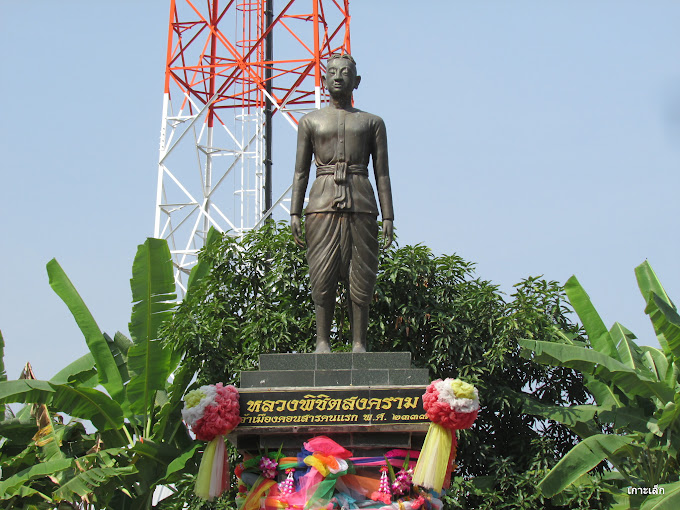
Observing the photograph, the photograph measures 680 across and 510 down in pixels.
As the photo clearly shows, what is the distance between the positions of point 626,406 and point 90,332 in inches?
275

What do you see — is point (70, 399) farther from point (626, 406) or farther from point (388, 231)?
point (626, 406)

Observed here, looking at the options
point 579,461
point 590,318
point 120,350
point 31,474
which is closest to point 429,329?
point 590,318

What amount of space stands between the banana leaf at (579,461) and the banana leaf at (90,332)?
5809 mm

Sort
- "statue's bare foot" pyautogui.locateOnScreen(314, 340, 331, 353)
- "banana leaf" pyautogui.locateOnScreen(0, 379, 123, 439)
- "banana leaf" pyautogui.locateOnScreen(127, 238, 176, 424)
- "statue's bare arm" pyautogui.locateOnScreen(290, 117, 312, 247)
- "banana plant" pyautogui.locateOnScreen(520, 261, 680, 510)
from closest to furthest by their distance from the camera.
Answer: "statue's bare foot" pyautogui.locateOnScreen(314, 340, 331, 353) → "statue's bare arm" pyautogui.locateOnScreen(290, 117, 312, 247) → "banana plant" pyautogui.locateOnScreen(520, 261, 680, 510) → "banana leaf" pyautogui.locateOnScreen(0, 379, 123, 439) → "banana leaf" pyautogui.locateOnScreen(127, 238, 176, 424)

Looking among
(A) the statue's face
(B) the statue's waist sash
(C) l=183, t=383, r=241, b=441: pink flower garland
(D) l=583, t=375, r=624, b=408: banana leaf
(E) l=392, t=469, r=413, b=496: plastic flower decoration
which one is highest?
(A) the statue's face

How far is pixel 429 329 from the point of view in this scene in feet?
41.7

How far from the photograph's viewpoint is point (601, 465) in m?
11.9

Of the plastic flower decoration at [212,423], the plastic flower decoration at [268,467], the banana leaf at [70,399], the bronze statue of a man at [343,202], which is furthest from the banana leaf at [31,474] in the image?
the bronze statue of a man at [343,202]

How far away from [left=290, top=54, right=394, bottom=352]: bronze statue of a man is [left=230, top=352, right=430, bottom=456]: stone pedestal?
468 mm

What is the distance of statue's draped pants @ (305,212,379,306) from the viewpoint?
8477mm

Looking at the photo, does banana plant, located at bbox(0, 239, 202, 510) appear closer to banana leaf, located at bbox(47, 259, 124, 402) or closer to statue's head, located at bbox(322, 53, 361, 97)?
banana leaf, located at bbox(47, 259, 124, 402)

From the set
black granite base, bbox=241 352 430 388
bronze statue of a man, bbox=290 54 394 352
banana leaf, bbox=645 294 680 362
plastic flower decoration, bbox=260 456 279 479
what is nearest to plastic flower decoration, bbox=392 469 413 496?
black granite base, bbox=241 352 430 388

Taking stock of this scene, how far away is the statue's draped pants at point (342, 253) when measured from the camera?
27.8ft

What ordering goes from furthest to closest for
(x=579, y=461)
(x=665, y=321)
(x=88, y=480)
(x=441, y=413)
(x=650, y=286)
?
(x=650, y=286)
(x=88, y=480)
(x=665, y=321)
(x=579, y=461)
(x=441, y=413)
